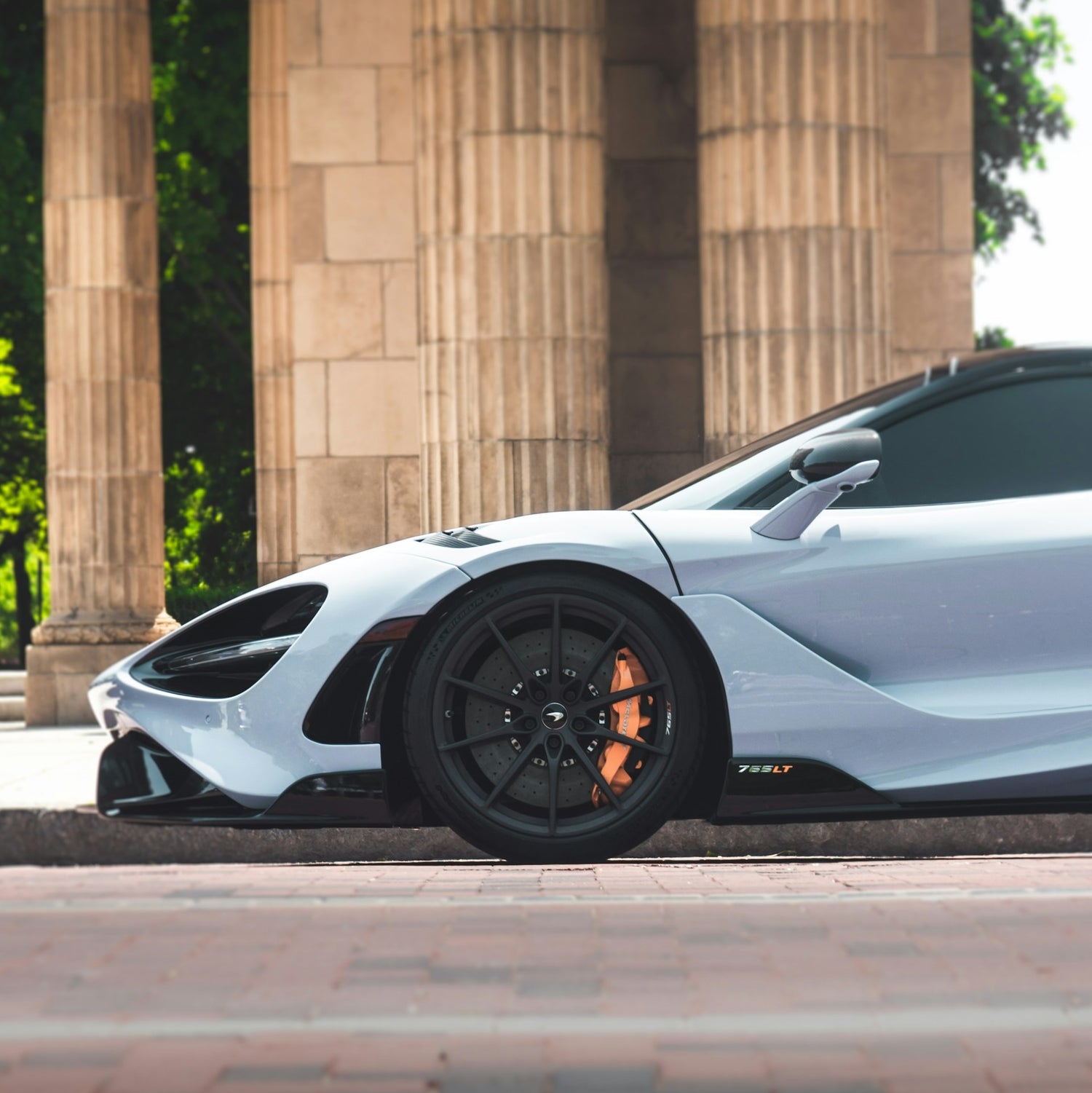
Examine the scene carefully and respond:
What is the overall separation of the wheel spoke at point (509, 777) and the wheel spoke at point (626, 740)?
17cm

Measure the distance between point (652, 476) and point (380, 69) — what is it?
137 inches

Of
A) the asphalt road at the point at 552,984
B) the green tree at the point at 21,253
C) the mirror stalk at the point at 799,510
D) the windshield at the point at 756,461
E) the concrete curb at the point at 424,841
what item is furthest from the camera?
the green tree at the point at 21,253

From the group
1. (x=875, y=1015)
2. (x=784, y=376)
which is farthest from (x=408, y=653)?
(x=784, y=376)

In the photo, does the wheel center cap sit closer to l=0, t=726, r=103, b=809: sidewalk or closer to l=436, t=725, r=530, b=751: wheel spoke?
l=436, t=725, r=530, b=751: wheel spoke

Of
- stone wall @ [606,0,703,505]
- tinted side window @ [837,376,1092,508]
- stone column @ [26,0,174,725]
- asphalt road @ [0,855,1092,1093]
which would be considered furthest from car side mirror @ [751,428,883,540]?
stone column @ [26,0,174,725]

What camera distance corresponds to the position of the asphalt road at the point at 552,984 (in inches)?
132

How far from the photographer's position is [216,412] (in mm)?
27750

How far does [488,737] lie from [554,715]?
0.19 m

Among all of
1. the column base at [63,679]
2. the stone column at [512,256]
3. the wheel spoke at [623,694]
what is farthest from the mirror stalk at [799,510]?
the column base at [63,679]

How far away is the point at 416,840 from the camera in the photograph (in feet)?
23.3

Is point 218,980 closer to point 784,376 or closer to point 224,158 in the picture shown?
point 784,376

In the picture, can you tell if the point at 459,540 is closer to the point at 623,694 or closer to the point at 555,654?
the point at 555,654

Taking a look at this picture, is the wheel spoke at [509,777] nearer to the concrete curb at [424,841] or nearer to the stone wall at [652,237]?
the concrete curb at [424,841]

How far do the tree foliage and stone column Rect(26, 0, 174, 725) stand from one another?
49.0ft
